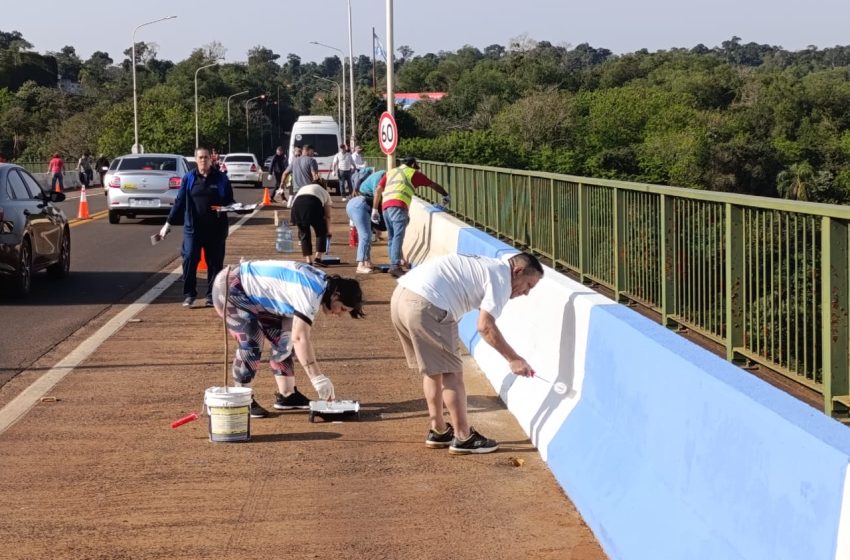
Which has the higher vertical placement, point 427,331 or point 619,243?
point 619,243

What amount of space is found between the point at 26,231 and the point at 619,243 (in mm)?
8949

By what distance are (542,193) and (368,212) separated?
6685 millimetres

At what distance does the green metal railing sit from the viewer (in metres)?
4.95

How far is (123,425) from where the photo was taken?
8477 millimetres

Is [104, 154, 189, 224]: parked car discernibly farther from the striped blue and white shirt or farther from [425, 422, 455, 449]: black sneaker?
[425, 422, 455, 449]: black sneaker

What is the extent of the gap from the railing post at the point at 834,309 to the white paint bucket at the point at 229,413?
394 cm

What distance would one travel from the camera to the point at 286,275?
8.05 meters

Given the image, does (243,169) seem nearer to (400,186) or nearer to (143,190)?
(143,190)

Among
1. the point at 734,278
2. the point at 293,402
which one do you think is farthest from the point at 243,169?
the point at 734,278

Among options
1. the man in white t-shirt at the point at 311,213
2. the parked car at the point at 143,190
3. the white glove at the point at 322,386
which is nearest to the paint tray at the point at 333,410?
the white glove at the point at 322,386

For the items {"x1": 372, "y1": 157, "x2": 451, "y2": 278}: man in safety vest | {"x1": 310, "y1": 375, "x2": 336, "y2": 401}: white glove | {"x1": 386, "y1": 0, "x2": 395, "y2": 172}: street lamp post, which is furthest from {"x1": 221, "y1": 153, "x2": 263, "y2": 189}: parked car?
{"x1": 310, "y1": 375, "x2": 336, "y2": 401}: white glove

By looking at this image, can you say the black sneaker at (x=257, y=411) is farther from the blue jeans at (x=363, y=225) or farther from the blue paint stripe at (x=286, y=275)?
the blue jeans at (x=363, y=225)

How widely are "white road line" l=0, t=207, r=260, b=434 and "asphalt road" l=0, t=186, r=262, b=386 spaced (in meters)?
0.25

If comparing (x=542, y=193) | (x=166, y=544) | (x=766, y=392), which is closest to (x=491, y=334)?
(x=166, y=544)
